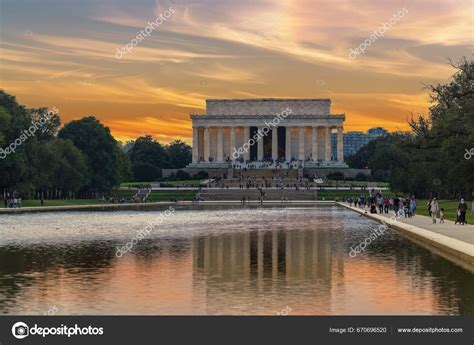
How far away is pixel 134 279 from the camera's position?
850 inches

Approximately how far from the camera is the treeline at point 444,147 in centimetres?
5969

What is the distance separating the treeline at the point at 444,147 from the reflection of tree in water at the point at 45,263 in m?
27.9

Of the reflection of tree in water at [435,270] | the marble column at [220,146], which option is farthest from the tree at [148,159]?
the reflection of tree in water at [435,270]

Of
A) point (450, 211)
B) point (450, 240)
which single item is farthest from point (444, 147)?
point (450, 240)

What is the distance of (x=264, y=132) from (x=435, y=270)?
503 ft

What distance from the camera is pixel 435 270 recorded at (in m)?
23.9

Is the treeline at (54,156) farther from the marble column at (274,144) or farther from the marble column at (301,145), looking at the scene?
the marble column at (301,145)

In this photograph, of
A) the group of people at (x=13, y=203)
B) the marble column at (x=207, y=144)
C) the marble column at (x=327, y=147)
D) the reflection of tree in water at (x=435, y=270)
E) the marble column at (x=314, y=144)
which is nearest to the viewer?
the reflection of tree in water at (x=435, y=270)

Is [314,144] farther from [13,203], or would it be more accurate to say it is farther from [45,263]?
[45,263]

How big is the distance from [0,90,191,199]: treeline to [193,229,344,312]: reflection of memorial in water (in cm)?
4718

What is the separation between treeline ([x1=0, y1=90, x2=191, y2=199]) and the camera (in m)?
82.9

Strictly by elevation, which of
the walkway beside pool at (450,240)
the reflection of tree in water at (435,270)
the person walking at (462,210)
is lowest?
the reflection of tree in water at (435,270)

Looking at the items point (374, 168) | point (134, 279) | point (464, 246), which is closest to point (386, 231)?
point (464, 246)
